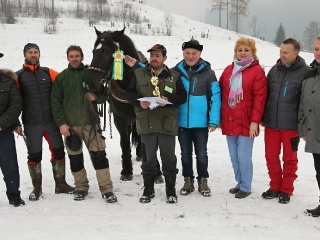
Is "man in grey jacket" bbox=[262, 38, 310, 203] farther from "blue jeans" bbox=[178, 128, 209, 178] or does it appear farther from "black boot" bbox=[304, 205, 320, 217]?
"blue jeans" bbox=[178, 128, 209, 178]

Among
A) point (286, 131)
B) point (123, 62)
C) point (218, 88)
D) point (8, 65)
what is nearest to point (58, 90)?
point (123, 62)

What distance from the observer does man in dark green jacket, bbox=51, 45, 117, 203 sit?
387cm

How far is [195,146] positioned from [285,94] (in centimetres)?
130

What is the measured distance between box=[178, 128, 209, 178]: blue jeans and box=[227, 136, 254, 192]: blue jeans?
1.23 feet

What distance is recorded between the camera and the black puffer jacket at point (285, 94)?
11.8ft

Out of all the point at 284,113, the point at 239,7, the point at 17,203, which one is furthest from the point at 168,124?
the point at 239,7

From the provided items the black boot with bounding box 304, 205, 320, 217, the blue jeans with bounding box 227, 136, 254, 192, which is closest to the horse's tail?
the blue jeans with bounding box 227, 136, 254, 192

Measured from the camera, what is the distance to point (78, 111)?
3906mm

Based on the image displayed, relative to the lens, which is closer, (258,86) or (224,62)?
(258,86)

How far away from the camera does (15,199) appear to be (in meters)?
3.86

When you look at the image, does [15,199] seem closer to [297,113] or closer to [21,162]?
[21,162]

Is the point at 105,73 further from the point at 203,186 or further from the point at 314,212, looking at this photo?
the point at 314,212

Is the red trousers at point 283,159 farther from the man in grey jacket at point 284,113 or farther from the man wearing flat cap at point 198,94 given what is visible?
the man wearing flat cap at point 198,94

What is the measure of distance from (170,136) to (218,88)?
2.84ft
